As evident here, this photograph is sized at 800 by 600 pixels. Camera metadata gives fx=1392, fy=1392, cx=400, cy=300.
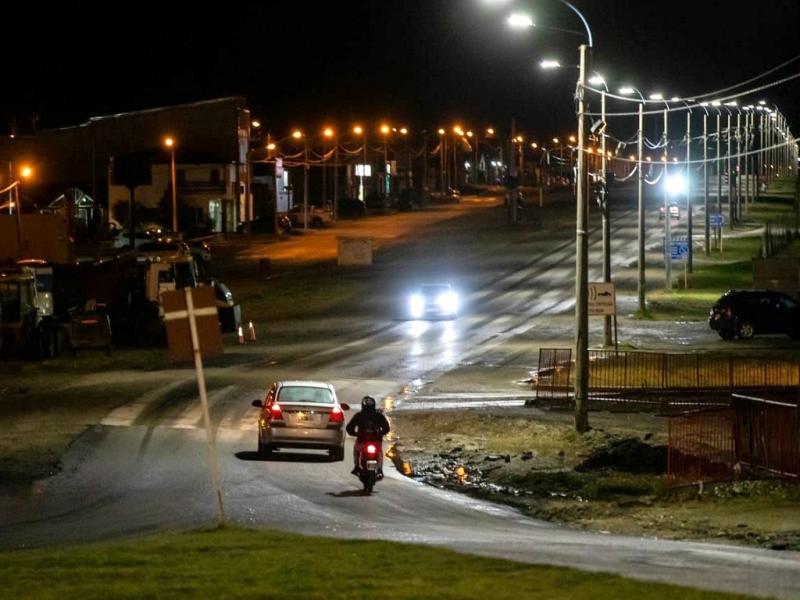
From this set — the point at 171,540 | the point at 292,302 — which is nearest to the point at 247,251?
the point at 292,302

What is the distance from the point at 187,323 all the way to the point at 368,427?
625 centimetres

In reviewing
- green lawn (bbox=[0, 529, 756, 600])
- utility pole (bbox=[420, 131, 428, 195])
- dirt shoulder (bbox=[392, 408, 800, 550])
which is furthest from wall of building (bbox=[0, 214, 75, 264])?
utility pole (bbox=[420, 131, 428, 195])

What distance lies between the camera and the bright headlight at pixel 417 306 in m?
55.8

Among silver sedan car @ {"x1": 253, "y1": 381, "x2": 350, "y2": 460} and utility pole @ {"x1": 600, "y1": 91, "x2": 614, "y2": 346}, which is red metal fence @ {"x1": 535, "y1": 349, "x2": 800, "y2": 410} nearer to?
utility pole @ {"x1": 600, "y1": 91, "x2": 614, "y2": 346}

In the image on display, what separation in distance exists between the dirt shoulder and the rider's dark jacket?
2128 millimetres

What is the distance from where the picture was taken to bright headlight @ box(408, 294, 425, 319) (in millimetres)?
55781

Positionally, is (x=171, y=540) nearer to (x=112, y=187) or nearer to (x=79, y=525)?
(x=79, y=525)

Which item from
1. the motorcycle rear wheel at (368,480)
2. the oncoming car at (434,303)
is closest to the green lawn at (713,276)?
the oncoming car at (434,303)

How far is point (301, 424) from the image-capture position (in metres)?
25.1

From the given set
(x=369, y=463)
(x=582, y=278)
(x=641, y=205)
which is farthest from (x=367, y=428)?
(x=641, y=205)

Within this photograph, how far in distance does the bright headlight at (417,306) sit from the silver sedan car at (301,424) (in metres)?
30.3

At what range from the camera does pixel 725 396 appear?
33.4 metres

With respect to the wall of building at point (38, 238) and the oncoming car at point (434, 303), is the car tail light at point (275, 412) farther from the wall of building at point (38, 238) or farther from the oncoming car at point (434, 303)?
the wall of building at point (38, 238)

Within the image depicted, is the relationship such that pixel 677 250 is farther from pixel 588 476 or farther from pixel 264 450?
pixel 264 450
